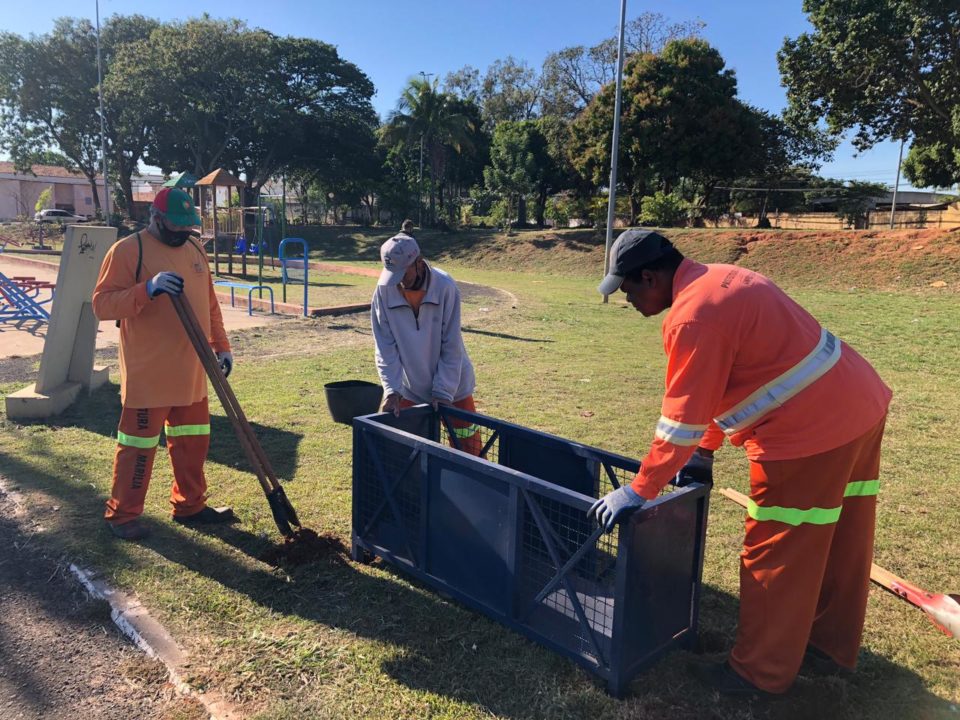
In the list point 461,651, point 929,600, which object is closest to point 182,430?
point 461,651

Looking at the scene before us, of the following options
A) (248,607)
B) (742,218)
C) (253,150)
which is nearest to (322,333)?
(248,607)

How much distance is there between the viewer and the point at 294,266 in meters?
26.7

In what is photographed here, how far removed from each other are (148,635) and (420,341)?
6.43 feet

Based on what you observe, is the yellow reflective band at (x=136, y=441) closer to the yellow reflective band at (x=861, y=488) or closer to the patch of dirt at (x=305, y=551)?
the patch of dirt at (x=305, y=551)

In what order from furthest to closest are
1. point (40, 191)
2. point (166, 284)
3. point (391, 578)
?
point (40, 191) → point (391, 578) → point (166, 284)

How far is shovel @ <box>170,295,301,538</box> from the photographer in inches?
141

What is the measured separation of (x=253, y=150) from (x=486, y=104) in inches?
702

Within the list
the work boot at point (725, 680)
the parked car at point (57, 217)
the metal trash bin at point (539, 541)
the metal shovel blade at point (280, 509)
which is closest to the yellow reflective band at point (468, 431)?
the metal trash bin at point (539, 541)

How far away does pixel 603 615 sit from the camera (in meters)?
2.81

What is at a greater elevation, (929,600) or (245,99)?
(245,99)

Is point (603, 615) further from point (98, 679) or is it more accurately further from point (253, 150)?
point (253, 150)

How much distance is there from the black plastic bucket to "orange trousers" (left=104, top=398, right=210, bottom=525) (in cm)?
204

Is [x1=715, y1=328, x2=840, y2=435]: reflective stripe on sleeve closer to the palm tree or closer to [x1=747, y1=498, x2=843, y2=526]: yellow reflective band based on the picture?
[x1=747, y1=498, x2=843, y2=526]: yellow reflective band

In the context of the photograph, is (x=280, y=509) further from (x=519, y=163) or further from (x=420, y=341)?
(x=519, y=163)
